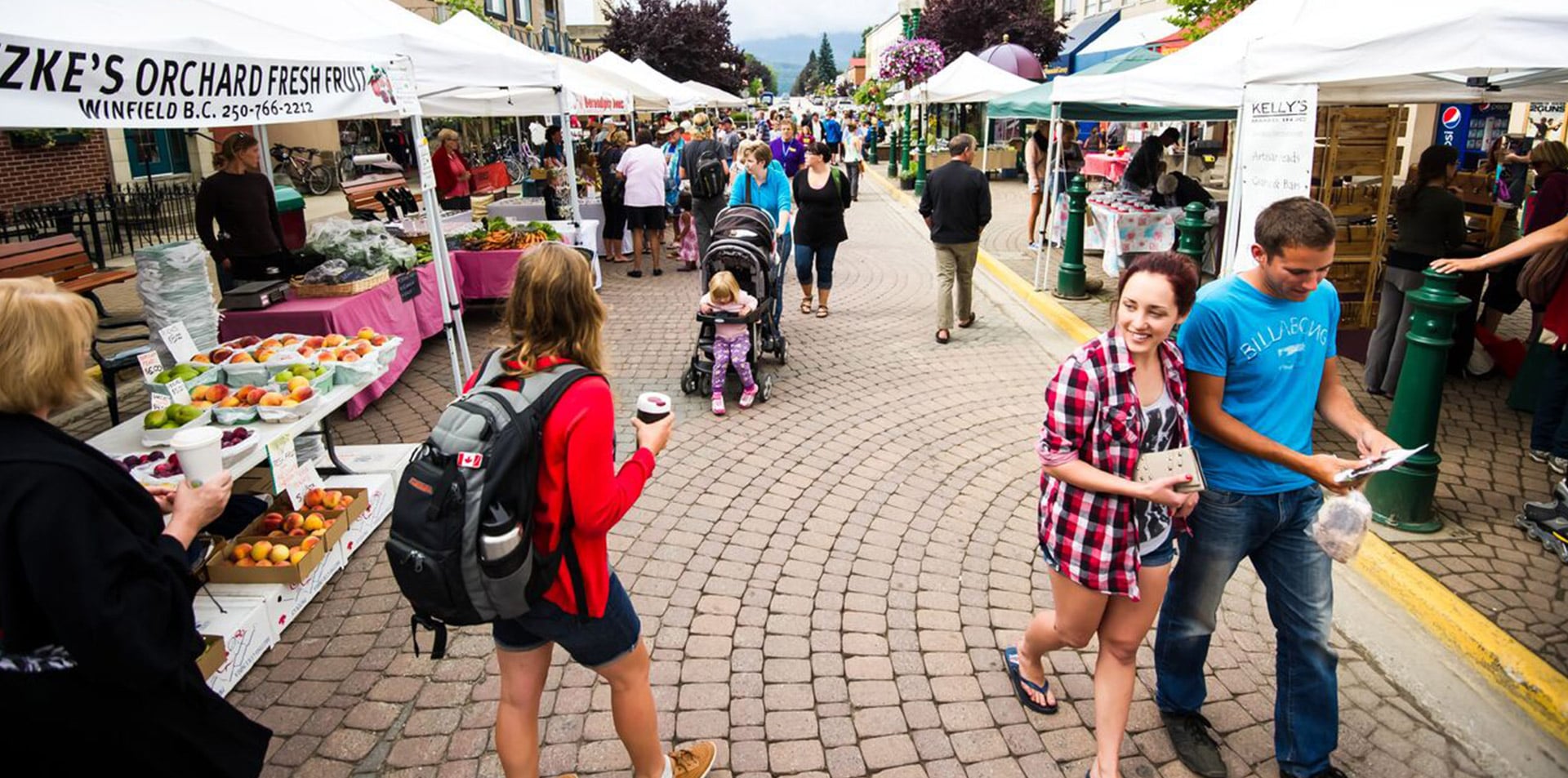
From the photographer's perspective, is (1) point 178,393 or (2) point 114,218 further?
(2) point 114,218

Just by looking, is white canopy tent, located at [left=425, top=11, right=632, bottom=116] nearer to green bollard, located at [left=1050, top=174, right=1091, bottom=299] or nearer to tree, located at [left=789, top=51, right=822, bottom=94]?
green bollard, located at [left=1050, top=174, right=1091, bottom=299]

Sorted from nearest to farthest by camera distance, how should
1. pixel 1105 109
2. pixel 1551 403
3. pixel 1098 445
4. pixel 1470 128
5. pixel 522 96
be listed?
Result: 1. pixel 1098 445
2. pixel 1551 403
3. pixel 1105 109
4. pixel 522 96
5. pixel 1470 128

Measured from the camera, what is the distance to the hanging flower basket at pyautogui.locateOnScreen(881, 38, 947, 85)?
25.7 meters

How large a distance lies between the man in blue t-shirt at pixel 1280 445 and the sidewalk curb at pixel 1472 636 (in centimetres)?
115

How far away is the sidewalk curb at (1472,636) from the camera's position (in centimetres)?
345

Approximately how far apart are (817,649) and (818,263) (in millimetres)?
6357

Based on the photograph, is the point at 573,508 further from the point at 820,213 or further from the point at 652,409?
the point at 820,213

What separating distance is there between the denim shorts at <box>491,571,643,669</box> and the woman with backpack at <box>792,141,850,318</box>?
23.1 feet

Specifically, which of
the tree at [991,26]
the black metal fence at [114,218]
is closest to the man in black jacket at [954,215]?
the black metal fence at [114,218]

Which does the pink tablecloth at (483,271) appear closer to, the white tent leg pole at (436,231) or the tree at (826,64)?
the white tent leg pole at (436,231)

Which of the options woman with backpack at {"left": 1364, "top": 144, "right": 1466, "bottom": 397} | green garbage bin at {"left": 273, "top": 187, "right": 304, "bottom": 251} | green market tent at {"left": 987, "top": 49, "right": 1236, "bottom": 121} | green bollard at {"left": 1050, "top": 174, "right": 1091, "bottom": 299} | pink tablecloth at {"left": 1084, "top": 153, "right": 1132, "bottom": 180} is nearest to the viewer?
woman with backpack at {"left": 1364, "top": 144, "right": 1466, "bottom": 397}

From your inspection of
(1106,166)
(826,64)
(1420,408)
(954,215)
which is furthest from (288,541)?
(826,64)

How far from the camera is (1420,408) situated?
4570 millimetres

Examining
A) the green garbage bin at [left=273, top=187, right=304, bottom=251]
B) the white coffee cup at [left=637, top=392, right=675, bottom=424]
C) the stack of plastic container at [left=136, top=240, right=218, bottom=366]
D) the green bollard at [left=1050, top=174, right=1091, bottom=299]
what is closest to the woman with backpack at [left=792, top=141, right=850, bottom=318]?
the green bollard at [left=1050, top=174, right=1091, bottom=299]
